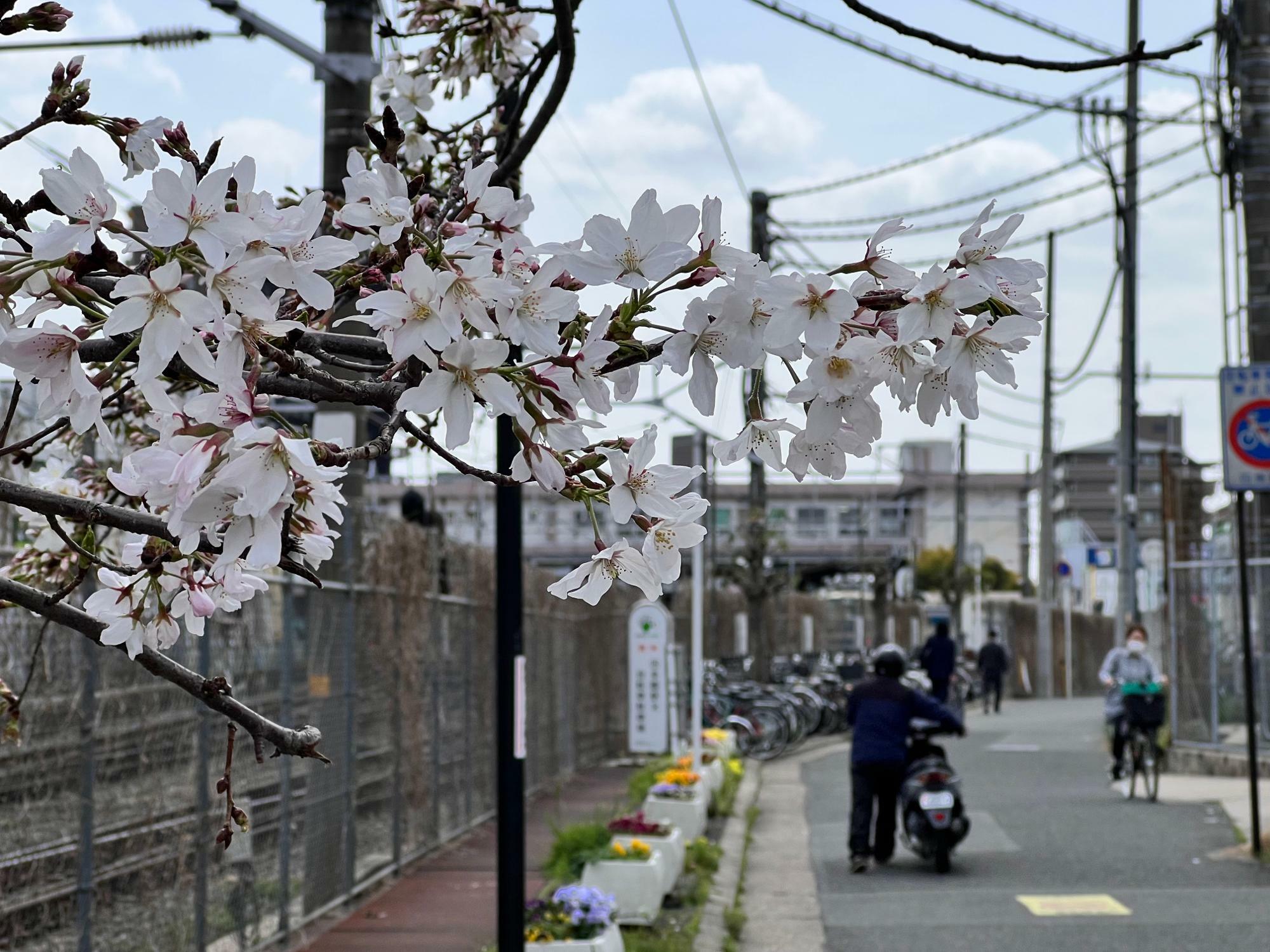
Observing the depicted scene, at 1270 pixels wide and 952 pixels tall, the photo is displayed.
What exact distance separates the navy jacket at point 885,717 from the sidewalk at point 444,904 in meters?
2.58

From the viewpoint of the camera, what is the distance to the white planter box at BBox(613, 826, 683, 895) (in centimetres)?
943

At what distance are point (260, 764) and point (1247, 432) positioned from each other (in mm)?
8477

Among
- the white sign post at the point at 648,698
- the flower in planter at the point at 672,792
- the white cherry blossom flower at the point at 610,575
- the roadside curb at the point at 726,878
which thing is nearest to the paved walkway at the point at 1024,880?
the roadside curb at the point at 726,878

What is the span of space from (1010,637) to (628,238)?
47995mm

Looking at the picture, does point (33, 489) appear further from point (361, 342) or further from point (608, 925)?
point (608, 925)

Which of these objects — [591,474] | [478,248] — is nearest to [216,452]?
[478,248]

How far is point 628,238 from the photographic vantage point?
5.80 feet

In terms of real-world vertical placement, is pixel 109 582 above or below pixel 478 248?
below

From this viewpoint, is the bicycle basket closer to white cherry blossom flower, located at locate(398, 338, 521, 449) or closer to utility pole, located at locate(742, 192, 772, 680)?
utility pole, located at locate(742, 192, 772, 680)

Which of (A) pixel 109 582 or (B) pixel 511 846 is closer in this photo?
(A) pixel 109 582

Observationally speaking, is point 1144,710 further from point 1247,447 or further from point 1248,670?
point 1247,447

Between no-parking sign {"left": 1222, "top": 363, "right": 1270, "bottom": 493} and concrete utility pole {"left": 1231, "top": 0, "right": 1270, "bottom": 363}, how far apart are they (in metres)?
1.92

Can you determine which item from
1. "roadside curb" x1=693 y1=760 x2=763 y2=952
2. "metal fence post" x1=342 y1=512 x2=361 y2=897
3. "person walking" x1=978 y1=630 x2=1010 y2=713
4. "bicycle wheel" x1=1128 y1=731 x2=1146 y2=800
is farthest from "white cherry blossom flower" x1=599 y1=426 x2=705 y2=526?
"person walking" x1=978 y1=630 x2=1010 y2=713

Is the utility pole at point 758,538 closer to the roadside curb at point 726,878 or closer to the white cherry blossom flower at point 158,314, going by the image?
the roadside curb at point 726,878
